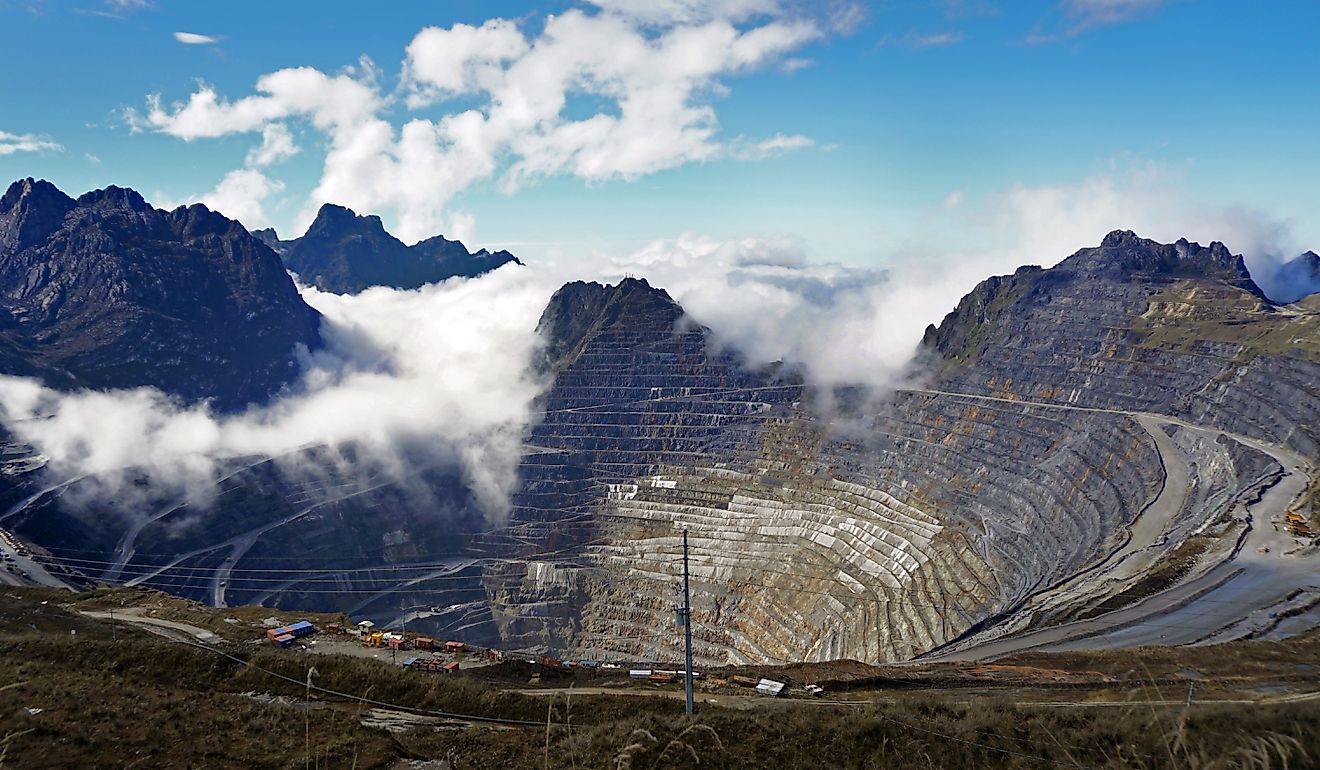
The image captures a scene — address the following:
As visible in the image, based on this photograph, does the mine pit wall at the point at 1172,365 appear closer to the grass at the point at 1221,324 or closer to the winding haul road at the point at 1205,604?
the grass at the point at 1221,324

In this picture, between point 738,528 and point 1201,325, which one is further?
point 738,528

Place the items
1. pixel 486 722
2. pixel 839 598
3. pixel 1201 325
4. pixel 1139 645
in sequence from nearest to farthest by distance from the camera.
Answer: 1. pixel 486 722
2. pixel 1139 645
3. pixel 839 598
4. pixel 1201 325

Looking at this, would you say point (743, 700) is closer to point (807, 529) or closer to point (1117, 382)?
point (807, 529)

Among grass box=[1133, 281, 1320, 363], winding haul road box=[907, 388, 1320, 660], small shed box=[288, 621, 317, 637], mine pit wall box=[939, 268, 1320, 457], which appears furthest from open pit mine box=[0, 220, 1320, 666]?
small shed box=[288, 621, 317, 637]

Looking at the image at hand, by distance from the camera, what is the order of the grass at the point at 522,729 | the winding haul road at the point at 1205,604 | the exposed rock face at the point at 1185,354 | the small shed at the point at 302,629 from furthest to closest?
the exposed rock face at the point at 1185,354 < the small shed at the point at 302,629 < the winding haul road at the point at 1205,604 < the grass at the point at 522,729

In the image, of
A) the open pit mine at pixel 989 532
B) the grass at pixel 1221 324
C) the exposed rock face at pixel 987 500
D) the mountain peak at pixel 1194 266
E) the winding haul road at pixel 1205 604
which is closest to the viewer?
the winding haul road at pixel 1205 604

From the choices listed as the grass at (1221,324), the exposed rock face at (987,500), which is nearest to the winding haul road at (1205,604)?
the exposed rock face at (987,500)

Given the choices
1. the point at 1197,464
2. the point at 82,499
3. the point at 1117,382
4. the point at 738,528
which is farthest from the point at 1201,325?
the point at 82,499

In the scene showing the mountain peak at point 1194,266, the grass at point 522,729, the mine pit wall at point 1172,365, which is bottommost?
the grass at point 522,729

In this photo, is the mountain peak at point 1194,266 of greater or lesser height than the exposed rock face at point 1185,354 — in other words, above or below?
above

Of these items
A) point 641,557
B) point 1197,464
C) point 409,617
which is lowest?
point 409,617

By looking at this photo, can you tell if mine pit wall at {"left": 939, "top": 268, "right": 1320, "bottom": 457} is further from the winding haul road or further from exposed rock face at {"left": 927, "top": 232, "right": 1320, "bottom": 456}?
the winding haul road
